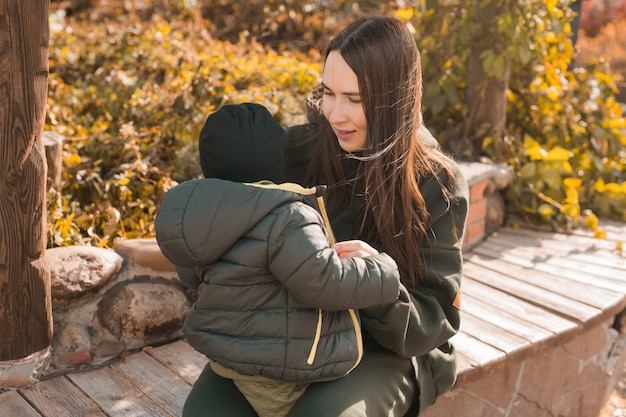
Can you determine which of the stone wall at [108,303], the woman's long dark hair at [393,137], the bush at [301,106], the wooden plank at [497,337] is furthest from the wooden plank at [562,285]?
the stone wall at [108,303]

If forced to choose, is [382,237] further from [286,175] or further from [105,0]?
[105,0]

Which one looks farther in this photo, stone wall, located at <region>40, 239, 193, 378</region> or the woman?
stone wall, located at <region>40, 239, 193, 378</region>

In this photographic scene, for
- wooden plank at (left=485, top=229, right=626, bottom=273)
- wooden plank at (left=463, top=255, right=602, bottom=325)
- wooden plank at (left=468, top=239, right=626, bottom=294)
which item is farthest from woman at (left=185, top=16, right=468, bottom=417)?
wooden plank at (left=485, top=229, right=626, bottom=273)

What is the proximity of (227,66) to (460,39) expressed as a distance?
1500 mm

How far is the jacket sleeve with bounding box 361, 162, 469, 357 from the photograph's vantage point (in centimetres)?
211

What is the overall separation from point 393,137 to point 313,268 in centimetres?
67

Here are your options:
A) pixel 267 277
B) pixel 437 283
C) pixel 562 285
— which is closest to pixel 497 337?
pixel 562 285

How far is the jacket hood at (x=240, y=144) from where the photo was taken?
5.66ft

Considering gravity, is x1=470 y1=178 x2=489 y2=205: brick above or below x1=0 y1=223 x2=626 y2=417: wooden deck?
above

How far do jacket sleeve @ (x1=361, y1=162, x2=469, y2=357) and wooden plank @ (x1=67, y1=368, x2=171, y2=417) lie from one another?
915mm

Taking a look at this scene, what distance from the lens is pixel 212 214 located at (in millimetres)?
1696

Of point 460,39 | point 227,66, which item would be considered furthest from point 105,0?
point 460,39

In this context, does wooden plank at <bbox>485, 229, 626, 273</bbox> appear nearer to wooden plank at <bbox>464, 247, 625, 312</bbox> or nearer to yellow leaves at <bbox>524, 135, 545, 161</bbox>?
wooden plank at <bbox>464, 247, 625, 312</bbox>

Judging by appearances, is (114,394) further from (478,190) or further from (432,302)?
(478,190)
